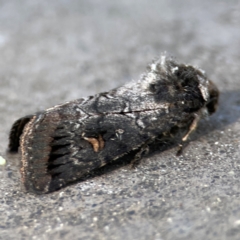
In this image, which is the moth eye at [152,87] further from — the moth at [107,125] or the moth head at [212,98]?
the moth head at [212,98]

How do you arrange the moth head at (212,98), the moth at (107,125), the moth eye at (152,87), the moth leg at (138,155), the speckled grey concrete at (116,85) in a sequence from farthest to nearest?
1. the moth head at (212,98)
2. the moth eye at (152,87)
3. the moth leg at (138,155)
4. the moth at (107,125)
5. the speckled grey concrete at (116,85)

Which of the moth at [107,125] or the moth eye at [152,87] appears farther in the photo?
the moth eye at [152,87]

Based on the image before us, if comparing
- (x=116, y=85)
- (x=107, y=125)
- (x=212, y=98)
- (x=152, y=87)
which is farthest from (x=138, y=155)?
(x=116, y=85)

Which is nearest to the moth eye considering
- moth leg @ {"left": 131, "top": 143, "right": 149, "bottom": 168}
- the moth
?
the moth

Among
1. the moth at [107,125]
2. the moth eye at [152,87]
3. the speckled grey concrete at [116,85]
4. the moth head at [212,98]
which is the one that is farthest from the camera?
the moth head at [212,98]

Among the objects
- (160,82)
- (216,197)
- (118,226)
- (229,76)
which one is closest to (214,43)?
(229,76)

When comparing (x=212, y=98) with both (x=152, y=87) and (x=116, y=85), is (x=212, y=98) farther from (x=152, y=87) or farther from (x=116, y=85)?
(x=116, y=85)

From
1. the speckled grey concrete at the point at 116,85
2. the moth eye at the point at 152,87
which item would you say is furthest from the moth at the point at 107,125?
the speckled grey concrete at the point at 116,85
